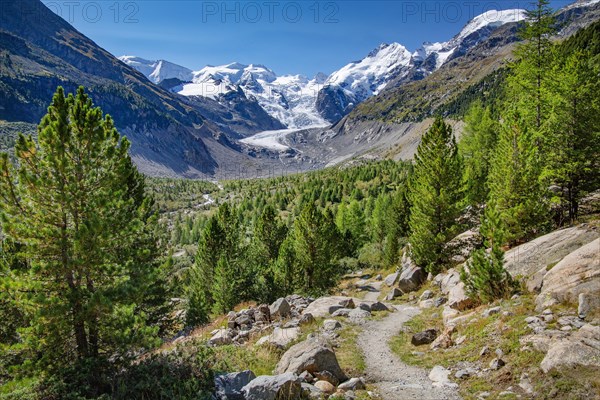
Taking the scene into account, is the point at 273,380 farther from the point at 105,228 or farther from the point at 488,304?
the point at 488,304

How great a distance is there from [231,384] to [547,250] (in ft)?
51.2

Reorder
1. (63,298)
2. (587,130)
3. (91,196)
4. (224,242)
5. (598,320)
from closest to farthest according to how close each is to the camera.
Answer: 1. (598,320)
2. (63,298)
3. (91,196)
4. (587,130)
5. (224,242)

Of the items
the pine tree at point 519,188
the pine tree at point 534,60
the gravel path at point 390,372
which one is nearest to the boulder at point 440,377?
the gravel path at point 390,372

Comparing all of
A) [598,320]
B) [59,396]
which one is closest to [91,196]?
[59,396]

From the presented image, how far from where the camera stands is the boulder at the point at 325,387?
35.4ft

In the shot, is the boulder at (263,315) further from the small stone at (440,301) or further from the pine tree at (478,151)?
the pine tree at (478,151)

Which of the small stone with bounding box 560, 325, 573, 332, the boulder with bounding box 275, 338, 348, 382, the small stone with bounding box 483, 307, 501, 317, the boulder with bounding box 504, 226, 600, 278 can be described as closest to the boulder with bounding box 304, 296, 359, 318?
the boulder with bounding box 275, 338, 348, 382

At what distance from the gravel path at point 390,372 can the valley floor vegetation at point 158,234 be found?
4837 millimetres

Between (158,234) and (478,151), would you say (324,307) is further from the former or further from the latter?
(478,151)

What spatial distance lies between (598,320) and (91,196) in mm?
16143

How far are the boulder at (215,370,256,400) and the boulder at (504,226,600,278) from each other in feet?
42.2

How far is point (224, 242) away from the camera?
4091 centimetres

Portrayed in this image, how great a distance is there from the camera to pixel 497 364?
11.1 meters

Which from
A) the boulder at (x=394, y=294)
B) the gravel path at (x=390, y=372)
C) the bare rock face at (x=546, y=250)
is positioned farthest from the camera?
the boulder at (x=394, y=294)
